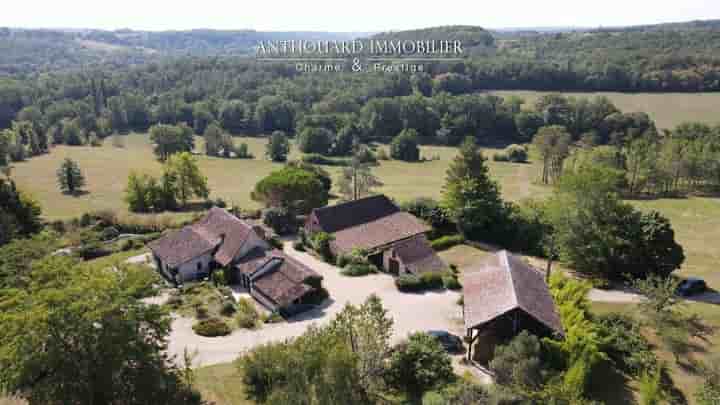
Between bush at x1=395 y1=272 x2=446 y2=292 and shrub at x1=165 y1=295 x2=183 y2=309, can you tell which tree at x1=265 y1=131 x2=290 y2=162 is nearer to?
shrub at x1=165 y1=295 x2=183 y2=309

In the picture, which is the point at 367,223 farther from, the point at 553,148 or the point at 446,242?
the point at 553,148

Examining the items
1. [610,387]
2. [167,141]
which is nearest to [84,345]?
[610,387]

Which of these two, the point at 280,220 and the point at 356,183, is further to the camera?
the point at 356,183

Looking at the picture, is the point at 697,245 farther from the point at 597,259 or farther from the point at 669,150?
the point at 669,150

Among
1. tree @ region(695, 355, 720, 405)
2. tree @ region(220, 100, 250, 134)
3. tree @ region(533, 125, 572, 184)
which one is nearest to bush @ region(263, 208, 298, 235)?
tree @ region(695, 355, 720, 405)

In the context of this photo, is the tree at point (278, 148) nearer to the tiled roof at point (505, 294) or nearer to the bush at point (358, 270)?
the bush at point (358, 270)

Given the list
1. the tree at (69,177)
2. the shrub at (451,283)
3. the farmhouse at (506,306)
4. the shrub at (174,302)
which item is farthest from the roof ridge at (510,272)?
the tree at (69,177)
